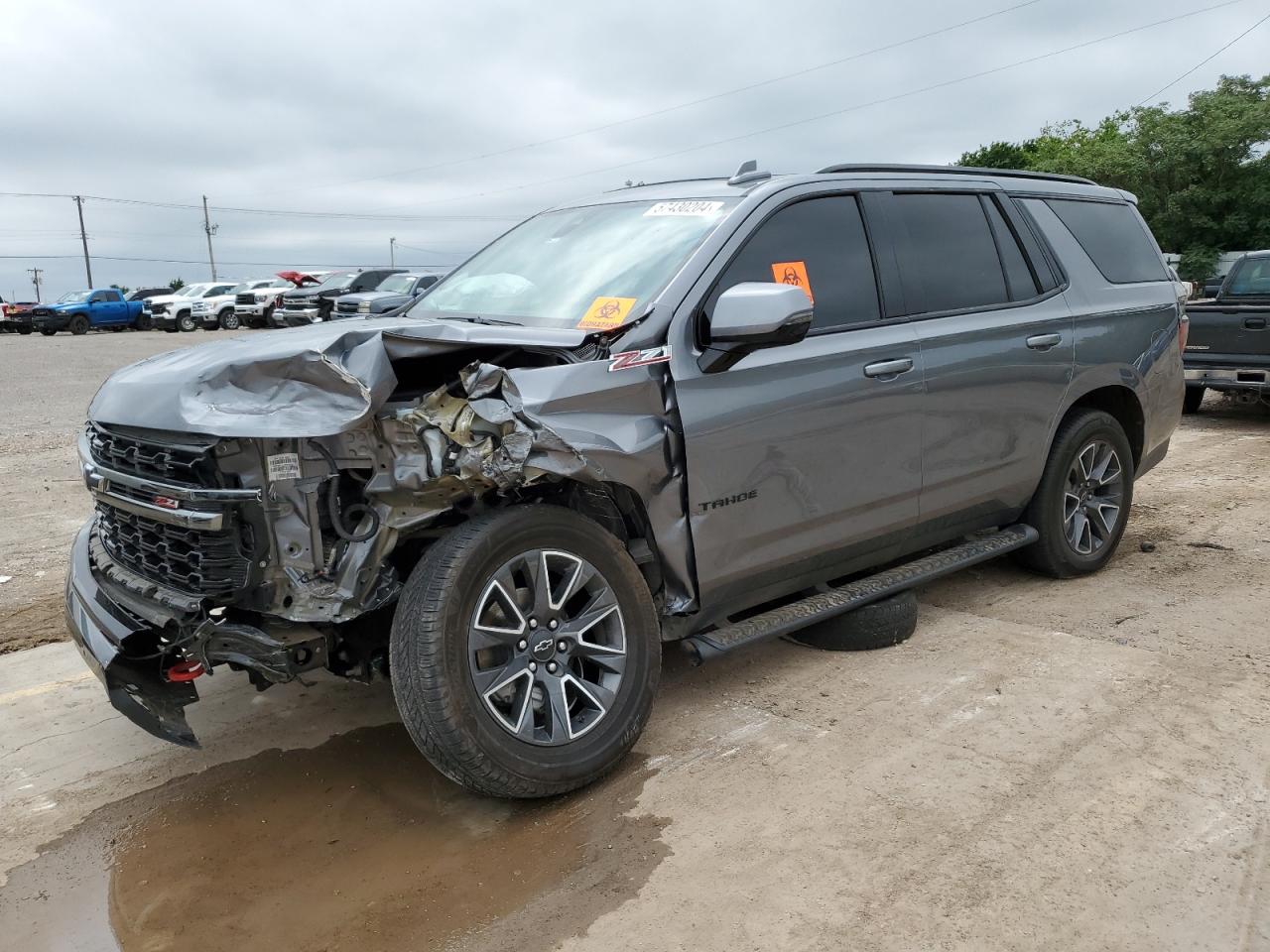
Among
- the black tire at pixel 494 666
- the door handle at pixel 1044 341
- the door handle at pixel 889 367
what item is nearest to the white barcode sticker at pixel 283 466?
the black tire at pixel 494 666

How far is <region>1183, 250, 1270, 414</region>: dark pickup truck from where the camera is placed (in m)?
10.4

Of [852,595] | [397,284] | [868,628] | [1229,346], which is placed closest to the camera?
[852,595]

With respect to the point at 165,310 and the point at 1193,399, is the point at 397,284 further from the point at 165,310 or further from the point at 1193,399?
the point at 1193,399

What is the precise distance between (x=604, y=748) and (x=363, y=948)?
0.95 metres

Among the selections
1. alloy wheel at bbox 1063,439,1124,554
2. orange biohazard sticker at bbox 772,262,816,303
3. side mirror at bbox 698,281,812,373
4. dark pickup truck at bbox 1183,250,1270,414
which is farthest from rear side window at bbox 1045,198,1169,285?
dark pickup truck at bbox 1183,250,1270,414

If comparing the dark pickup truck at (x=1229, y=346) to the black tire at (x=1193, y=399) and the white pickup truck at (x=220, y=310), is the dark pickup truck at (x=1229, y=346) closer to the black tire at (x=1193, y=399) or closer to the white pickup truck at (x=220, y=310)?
the black tire at (x=1193, y=399)

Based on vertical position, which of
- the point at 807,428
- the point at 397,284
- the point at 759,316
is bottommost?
the point at 807,428

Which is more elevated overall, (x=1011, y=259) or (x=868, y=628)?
(x=1011, y=259)

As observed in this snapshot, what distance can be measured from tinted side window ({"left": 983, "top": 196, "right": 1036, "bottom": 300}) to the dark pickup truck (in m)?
6.79

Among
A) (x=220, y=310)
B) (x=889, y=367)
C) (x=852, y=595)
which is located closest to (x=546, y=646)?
(x=852, y=595)

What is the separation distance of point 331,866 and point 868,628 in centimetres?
242

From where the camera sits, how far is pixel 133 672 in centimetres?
320

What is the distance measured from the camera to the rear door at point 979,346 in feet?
14.6

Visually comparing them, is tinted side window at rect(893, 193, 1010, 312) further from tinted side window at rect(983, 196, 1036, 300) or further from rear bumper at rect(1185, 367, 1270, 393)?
rear bumper at rect(1185, 367, 1270, 393)
